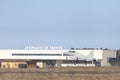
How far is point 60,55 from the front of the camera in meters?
147

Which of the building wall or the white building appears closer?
the white building

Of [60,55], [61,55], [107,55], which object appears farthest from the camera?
[107,55]

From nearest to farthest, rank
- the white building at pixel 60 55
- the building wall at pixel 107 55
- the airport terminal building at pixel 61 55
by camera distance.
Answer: the airport terminal building at pixel 61 55 → the white building at pixel 60 55 → the building wall at pixel 107 55

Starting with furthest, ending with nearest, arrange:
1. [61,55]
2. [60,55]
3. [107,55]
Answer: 1. [107,55]
2. [61,55]
3. [60,55]

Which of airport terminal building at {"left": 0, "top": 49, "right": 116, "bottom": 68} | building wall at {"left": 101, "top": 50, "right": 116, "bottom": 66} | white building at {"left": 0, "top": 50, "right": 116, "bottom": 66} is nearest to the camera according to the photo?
airport terminal building at {"left": 0, "top": 49, "right": 116, "bottom": 68}

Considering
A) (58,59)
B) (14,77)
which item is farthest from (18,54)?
(14,77)

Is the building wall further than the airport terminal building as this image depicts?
Yes

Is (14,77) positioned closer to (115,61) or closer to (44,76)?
(44,76)

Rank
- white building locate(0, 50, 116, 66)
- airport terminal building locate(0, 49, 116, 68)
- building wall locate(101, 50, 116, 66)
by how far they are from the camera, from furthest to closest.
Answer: building wall locate(101, 50, 116, 66), white building locate(0, 50, 116, 66), airport terminal building locate(0, 49, 116, 68)

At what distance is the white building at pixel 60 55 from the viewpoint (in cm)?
14538

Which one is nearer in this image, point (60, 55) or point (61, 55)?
point (60, 55)

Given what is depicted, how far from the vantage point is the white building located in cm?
14538

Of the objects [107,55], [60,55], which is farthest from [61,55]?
[107,55]

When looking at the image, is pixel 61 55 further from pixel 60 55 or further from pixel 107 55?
pixel 107 55
